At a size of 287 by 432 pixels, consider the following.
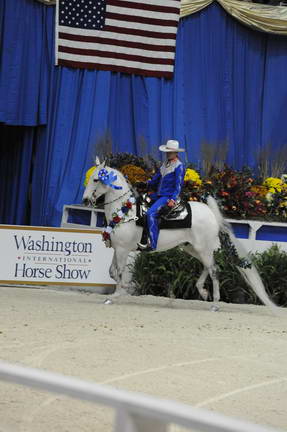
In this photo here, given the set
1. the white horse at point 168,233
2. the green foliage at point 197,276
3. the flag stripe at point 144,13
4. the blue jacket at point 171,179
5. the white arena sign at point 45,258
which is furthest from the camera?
the flag stripe at point 144,13

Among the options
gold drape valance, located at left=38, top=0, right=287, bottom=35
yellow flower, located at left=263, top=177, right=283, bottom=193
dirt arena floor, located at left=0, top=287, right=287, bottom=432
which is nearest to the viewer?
dirt arena floor, located at left=0, top=287, right=287, bottom=432

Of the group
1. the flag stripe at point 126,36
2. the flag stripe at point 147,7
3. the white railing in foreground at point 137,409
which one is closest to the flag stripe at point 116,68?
the flag stripe at point 126,36

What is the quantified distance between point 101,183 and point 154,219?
751mm

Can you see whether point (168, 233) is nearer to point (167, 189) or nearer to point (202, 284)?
point (167, 189)

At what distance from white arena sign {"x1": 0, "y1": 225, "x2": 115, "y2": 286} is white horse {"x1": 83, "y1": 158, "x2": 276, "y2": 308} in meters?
1.53

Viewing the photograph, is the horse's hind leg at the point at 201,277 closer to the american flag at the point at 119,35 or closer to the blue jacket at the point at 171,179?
the blue jacket at the point at 171,179

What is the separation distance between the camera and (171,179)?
32.9 feet

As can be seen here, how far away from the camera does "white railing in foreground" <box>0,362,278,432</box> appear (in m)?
2.10

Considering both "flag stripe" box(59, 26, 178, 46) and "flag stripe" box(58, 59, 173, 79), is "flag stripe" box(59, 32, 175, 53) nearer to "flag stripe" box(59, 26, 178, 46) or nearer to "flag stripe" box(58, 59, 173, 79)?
"flag stripe" box(59, 26, 178, 46)

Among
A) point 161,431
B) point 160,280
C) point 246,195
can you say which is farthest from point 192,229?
point 161,431

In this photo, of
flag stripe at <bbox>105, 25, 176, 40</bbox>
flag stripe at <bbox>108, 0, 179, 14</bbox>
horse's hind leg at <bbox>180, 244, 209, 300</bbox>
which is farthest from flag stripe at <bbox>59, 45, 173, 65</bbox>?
horse's hind leg at <bbox>180, 244, 209, 300</bbox>

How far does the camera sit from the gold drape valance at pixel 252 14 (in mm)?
14867

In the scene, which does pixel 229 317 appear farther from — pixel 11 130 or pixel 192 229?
pixel 11 130

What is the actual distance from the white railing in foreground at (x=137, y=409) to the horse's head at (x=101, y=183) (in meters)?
7.68
